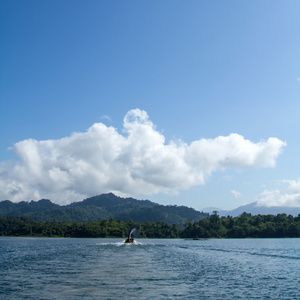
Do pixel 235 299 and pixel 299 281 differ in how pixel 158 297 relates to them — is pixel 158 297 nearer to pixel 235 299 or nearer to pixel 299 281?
pixel 235 299

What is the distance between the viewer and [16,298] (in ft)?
126

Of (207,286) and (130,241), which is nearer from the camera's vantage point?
(207,286)

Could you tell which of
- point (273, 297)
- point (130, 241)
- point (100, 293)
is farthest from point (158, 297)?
point (130, 241)

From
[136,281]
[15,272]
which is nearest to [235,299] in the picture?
[136,281]

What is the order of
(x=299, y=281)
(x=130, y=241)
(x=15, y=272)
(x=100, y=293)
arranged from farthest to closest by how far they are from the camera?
1. (x=130, y=241)
2. (x=15, y=272)
3. (x=299, y=281)
4. (x=100, y=293)

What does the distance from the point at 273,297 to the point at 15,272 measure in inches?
1803

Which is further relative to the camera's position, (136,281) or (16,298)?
(136,281)

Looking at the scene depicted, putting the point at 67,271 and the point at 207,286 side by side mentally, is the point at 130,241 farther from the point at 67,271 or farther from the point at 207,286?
the point at 207,286

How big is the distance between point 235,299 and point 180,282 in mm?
12093

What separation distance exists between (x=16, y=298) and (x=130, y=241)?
144 metres

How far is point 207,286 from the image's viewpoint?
48.4 m

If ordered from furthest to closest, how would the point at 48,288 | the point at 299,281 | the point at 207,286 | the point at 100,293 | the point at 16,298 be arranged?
the point at 299,281 → the point at 207,286 → the point at 48,288 → the point at 100,293 → the point at 16,298

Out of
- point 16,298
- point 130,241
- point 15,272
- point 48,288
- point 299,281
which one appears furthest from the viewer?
point 130,241

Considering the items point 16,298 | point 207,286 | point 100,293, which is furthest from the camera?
point 207,286
